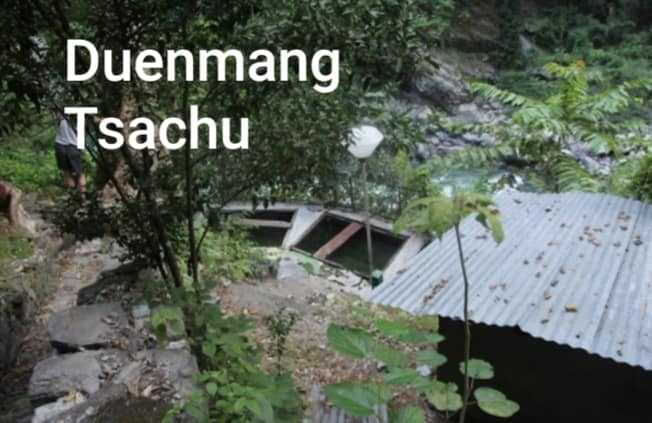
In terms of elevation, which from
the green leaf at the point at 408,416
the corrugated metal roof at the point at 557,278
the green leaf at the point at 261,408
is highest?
the green leaf at the point at 408,416

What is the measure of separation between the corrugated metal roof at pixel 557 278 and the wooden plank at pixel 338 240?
3.54 m

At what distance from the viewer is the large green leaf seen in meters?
1.51

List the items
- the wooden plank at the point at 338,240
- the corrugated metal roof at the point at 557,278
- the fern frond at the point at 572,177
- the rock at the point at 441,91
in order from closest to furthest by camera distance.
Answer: the corrugated metal roof at the point at 557,278
the fern frond at the point at 572,177
the wooden plank at the point at 338,240
the rock at the point at 441,91

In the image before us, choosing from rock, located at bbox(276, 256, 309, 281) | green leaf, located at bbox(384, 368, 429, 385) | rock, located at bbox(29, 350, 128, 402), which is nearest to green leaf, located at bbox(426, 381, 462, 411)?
green leaf, located at bbox(384, 368, 429, 385)

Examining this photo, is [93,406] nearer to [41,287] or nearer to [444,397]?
[444,397]

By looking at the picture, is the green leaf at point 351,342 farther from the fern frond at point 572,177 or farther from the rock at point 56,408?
the fern frond at point 572,177

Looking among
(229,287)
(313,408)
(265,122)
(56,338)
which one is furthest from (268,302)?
(265,122)

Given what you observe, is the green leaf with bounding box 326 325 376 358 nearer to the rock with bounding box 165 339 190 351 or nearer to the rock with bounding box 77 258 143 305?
the rock with bounding box 165 339 190 351

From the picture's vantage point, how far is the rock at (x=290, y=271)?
7.25 m

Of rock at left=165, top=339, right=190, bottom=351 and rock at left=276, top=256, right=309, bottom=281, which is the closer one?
rock at left=165, top=339, right=190, bottom=351

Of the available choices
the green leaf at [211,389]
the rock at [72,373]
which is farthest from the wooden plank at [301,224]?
the green leaf at [211,389]

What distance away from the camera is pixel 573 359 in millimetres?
4008

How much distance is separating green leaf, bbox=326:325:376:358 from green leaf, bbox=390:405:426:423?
0.19 m

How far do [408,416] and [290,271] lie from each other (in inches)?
235
